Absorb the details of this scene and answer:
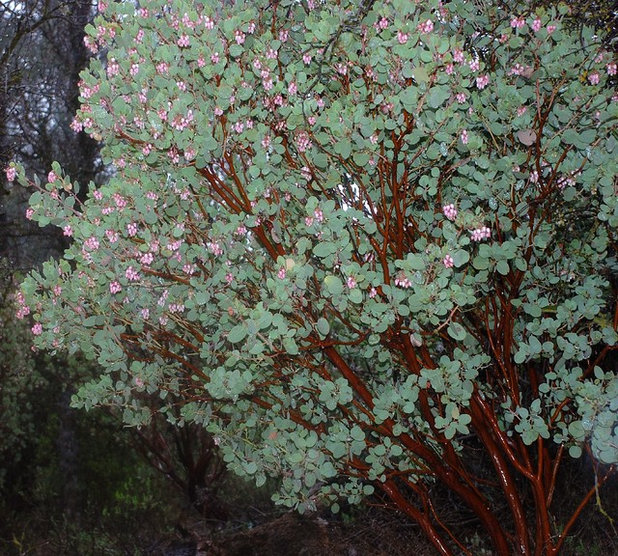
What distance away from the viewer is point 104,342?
4.60m

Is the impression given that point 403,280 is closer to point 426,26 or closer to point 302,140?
point 302,140

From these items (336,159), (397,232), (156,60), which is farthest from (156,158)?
(397,232)

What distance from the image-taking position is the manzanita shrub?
3.68 metres

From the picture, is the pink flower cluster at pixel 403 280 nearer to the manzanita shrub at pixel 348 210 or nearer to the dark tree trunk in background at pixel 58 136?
the manzanita shrub at pixel 348 210

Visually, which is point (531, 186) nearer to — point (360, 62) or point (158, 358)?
point (360, 62)

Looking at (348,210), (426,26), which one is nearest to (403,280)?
(348,210)

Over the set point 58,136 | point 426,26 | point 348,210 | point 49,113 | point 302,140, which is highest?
point 58,136

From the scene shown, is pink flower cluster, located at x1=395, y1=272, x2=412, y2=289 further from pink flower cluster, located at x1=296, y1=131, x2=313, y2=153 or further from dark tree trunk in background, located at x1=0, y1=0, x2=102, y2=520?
dark tree trunk in background, located at x1=0, y1=0, x2=102, y2=520

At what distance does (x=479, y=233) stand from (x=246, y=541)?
4.60 metres

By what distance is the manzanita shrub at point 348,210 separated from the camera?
145 inches

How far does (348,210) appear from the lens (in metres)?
3.88

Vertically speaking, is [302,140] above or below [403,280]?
above

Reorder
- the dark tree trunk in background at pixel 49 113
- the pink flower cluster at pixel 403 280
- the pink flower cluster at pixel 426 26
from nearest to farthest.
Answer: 1. the pink flower cluster at pixel 426 26
2. the pink flower cluster at pixel 403 280
3. the dark tree trunk in background at pixel 49 113

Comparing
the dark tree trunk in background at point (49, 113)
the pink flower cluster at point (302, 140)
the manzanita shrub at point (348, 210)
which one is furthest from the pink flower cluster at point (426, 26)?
the dark tree trunk in background at point (49, 113)
